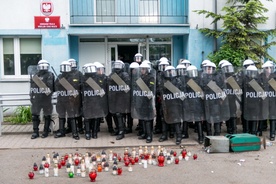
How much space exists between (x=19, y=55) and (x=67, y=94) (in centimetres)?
518

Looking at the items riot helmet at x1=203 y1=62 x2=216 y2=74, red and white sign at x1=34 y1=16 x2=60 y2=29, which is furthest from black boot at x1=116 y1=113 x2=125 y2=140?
red and white sign at x1=34 y1=16 x2=60 y2=29

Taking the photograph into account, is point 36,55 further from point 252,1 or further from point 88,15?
point 252,1

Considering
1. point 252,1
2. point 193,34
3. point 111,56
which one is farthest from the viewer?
point 111,56

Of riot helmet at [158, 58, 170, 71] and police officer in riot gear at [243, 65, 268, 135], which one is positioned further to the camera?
riot helmet at [158, 58, 170, 71]

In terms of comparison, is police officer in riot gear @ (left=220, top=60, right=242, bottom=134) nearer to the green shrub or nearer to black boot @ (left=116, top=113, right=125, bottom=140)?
black boot @ (left=116, top=113, right=125, bottom=140)

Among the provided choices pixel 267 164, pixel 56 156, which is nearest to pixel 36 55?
pixel 56 156

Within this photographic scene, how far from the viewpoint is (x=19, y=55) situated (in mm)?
14789

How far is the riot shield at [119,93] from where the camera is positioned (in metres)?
10.5

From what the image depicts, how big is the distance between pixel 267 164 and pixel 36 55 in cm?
957

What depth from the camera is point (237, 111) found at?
34.5 feet

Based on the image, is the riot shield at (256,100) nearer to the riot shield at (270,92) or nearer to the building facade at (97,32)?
the riot shield at (270,92)

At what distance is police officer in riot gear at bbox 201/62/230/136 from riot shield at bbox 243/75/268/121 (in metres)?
0.64

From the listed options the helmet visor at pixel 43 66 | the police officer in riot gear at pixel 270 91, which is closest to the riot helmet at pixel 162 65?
the police officer in riot gear at pixel 270 91

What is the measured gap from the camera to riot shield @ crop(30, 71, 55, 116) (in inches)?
415
